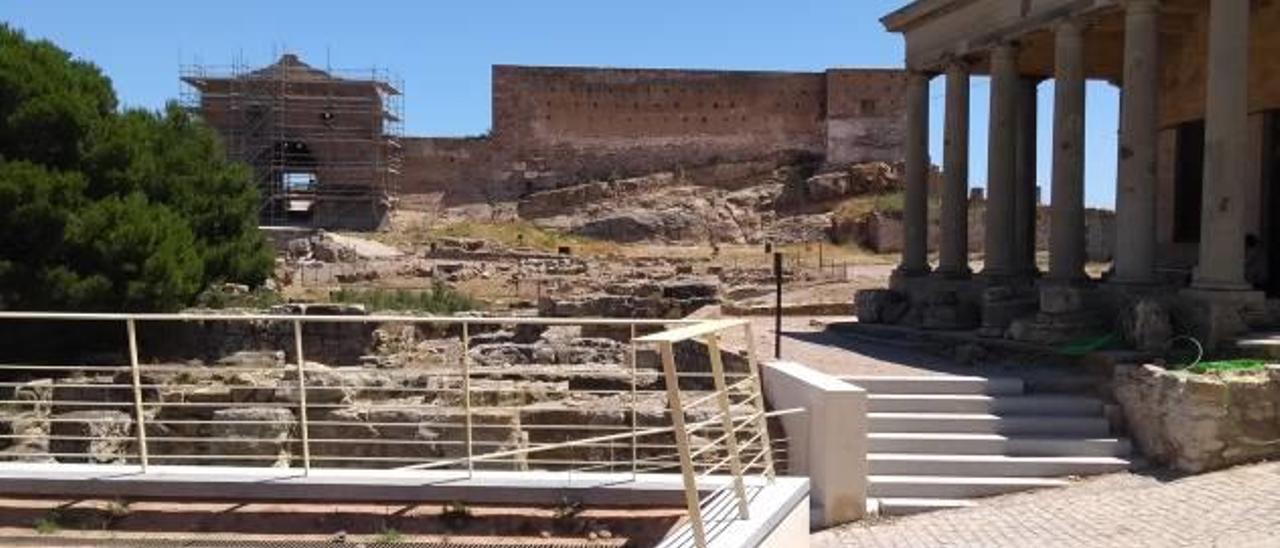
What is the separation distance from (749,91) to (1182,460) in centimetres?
5233

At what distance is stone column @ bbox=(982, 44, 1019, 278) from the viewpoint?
17.8 meters

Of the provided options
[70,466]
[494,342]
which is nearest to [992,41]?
[494,342]

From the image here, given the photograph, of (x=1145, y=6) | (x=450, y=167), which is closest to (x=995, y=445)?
(x=1145, y=6)

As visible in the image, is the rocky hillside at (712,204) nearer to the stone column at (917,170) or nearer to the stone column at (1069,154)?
the stone column at (917,170)

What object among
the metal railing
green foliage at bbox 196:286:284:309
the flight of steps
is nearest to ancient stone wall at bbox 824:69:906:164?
green foliage at bbox 196:286:284:309

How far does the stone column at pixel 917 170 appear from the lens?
2064cm

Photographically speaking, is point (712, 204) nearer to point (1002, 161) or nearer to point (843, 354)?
point (1002, 161)

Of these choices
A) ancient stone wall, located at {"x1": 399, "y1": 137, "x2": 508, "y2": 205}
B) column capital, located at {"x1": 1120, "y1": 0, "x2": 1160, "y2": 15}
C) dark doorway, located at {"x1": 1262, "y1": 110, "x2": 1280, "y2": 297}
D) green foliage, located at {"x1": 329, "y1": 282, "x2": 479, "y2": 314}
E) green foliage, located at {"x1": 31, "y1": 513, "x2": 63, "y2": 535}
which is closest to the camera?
green foliage, located at {"x1": 31, "y1": 513, "x2": 63, "y2": 535}

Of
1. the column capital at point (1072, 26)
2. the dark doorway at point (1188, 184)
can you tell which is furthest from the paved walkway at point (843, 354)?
the dark doorway at point (1188, 184)

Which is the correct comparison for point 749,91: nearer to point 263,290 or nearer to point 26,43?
point 263,290

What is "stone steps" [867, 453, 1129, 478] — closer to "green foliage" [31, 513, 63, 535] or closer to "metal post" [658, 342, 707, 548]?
"metal post" [658, 342, 707, 548]

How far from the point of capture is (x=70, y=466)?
8078 mm

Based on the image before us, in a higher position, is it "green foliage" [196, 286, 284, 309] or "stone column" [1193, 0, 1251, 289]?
"stone column" [1193, 0, 1251, 289]

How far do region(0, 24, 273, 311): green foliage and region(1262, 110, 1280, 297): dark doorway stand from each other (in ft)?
65.0
